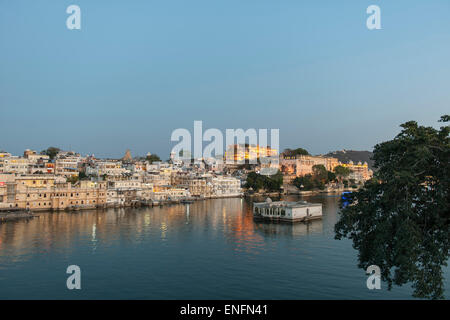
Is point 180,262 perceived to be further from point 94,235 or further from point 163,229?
point 163,229

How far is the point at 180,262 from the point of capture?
58.2 feet

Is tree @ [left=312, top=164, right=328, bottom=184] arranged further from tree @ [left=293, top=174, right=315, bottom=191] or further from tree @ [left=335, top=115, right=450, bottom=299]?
tree @ [left=335, top=115, right=450, bottom=299]

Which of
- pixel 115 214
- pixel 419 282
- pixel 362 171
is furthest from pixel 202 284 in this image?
pixel 362 171

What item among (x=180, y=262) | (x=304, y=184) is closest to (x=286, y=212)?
(x=180, y=262)

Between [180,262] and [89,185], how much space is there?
91.7 feet

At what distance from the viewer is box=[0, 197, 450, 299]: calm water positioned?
44.5 feet

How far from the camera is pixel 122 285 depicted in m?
14.3

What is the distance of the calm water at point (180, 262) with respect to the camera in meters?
13.6

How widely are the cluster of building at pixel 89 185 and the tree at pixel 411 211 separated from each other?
34.7 metres

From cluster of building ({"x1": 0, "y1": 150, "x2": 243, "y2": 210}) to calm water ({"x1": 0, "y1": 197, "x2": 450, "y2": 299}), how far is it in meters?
9.29

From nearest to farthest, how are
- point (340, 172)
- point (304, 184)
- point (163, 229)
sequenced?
point (163, 229) → point (304, 184) → point (340, 172)

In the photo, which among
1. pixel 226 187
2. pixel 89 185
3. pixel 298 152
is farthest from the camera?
pixel 298 152
